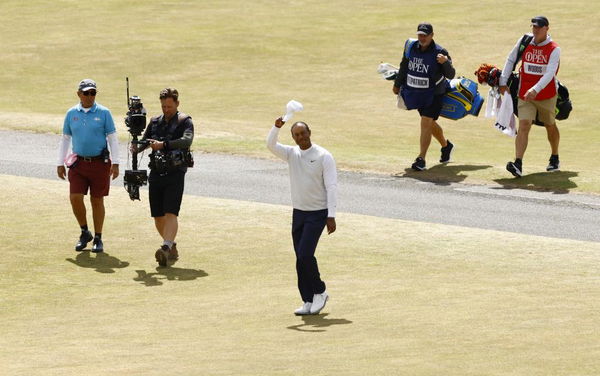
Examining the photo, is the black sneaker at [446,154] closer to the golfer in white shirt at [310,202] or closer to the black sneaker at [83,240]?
the black sneaker at [83,240]

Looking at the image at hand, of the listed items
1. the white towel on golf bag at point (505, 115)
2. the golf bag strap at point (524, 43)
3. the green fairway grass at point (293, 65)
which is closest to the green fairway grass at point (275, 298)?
the golf bag strap at point (524, 43)

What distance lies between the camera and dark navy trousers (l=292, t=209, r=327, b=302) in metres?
12.8

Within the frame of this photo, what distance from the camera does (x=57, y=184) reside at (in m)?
21.0

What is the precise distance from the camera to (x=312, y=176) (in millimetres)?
12766

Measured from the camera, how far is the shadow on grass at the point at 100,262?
50.9ft

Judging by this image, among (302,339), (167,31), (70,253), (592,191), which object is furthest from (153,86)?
(302,339)

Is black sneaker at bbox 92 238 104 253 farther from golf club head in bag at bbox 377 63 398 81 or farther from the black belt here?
golf club head in bag at bbox 377 63 398 81

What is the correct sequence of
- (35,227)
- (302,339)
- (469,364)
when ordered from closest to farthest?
1. (469,364)
2. (302,339)
3. (35,227)

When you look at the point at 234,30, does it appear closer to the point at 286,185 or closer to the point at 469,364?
the point at 286,185

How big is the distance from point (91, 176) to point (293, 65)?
2463 centimetres

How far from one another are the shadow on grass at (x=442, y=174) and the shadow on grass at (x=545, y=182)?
776 mm

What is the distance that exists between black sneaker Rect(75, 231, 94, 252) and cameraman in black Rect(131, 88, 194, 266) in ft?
4.13

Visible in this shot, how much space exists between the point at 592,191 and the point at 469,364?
444 inches

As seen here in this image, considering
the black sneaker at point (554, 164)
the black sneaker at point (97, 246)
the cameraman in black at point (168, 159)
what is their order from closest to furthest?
the cameraman in black at point (168, 159) < the black sneaker at point (97, 246) < the black sneaker at point (554, 164)
